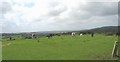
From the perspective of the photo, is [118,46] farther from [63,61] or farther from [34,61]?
[34,61]

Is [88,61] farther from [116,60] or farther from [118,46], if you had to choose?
[118,46]

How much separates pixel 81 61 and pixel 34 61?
4214 millimetres

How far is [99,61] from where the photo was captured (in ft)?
71.7

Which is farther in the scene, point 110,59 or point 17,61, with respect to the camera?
point 17,61

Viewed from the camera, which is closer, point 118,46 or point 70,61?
point 70,61

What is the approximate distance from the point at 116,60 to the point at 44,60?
606 centimetres

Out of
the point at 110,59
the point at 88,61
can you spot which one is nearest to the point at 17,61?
the point at 88,61

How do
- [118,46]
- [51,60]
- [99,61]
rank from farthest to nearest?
1. [118,46]
2. [51,60]
3. [99,61]

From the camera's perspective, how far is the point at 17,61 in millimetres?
24625

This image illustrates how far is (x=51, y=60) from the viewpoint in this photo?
23.9 m

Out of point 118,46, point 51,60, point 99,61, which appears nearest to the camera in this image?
point 99,61

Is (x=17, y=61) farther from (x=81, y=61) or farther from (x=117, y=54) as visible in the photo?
(x=117, y=54)

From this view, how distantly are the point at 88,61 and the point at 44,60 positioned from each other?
4.11 metres

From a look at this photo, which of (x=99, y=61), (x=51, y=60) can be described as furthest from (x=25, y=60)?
(x=99, y=61)
